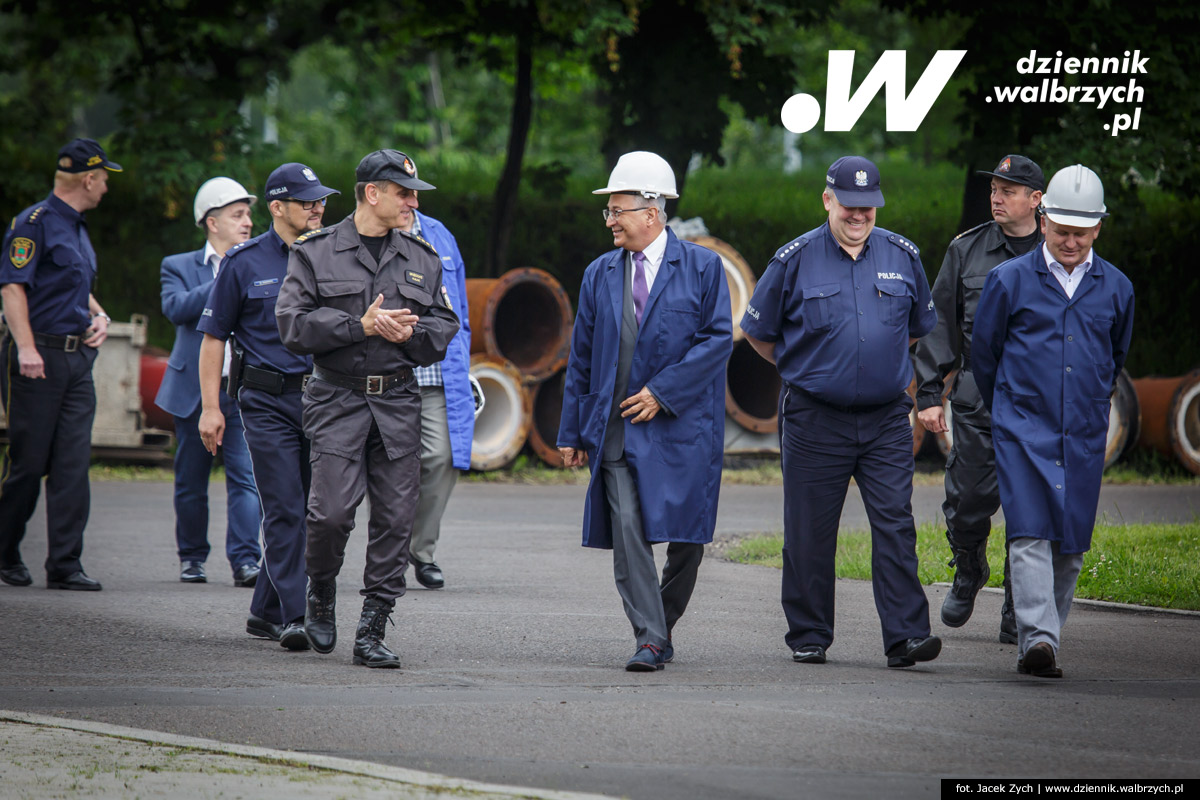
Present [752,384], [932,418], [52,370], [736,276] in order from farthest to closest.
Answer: [752,384] → [736,276] → [52,370] → [932,418]

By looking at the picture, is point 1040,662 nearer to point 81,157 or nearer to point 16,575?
point 16,575

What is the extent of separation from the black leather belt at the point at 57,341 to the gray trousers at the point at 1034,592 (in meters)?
5.21

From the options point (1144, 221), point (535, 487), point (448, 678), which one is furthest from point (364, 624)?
point (1144, 221)

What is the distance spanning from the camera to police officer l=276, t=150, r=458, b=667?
6352 mm

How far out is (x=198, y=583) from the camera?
354 inches

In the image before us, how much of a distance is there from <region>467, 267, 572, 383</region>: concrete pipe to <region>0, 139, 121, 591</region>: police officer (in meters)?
6.41

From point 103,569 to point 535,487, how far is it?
230 inches

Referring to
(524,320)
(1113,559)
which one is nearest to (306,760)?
(1113,559)

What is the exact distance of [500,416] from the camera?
611 inches

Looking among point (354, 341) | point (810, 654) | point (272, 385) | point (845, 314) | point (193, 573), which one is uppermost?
point (845, 314)

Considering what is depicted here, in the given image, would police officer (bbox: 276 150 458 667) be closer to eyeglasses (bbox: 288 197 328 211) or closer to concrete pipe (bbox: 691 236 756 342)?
eyeglasses (bbox: 288 197 328 211)

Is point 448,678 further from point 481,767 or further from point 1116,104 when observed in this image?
point 1116,104

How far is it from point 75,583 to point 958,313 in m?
4.87

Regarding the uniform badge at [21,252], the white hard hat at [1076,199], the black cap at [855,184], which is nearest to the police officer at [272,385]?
the uniform badge at [21,252]
